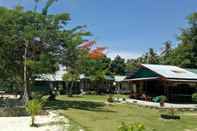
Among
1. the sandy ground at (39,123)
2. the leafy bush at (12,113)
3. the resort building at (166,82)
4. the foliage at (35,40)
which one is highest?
the foliage at (35,40)

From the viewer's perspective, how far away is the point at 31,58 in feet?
100

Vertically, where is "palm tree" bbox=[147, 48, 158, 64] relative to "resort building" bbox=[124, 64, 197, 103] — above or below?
above

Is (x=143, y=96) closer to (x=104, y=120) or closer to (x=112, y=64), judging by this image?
(x=104, y=120)

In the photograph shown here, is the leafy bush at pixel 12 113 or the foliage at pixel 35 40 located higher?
the foliage at pixel 35 40

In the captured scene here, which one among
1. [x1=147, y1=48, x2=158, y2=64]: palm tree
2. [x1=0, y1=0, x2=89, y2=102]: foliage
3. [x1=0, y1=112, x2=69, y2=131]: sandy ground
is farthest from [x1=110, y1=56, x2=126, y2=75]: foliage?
[x1=0, y1=112, x2=69, y2=131]: sandy ground

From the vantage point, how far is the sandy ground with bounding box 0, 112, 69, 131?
61.0ft

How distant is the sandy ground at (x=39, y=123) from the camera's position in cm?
1858

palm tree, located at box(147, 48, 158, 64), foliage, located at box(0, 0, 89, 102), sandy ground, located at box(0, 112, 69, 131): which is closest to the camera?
sandy ground, located at box(0, 112, 69, 131)

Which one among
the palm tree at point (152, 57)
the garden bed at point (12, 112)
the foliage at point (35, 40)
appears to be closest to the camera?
the garden bed at point (12, 112)

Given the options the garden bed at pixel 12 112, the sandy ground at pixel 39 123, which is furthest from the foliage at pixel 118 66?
the sandy ground at pixel 39 123

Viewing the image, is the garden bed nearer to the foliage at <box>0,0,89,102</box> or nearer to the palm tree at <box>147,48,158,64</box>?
the foliage at <box>0,0,89,102</box>

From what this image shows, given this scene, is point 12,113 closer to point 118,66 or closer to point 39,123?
point 39,123

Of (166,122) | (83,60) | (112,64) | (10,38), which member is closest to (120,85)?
(112,64)

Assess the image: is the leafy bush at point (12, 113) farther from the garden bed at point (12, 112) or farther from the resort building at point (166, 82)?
the resort building at point (166, 82)
